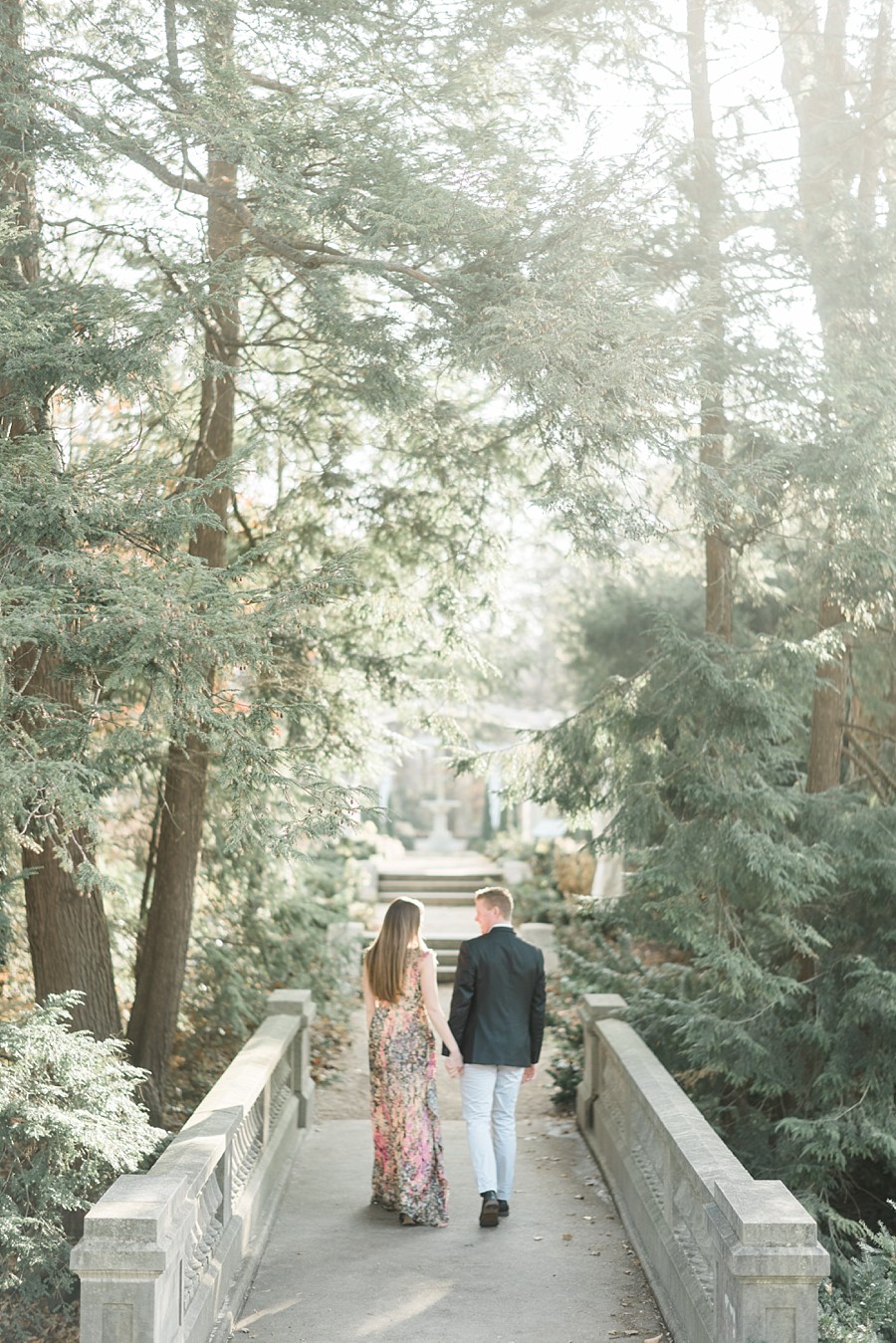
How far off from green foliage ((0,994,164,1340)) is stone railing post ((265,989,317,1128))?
122 inches

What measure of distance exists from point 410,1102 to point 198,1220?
1.89 meters

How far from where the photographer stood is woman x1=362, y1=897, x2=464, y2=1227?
7.11 metres

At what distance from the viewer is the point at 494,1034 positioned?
7.07m

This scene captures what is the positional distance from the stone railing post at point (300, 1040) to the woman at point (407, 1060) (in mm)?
2190

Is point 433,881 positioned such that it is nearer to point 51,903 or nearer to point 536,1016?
point 51,903

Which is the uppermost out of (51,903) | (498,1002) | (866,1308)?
(51,903)

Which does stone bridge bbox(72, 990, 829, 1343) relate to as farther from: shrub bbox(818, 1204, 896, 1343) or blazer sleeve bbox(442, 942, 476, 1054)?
blazer sleeve bbox(442, 942, 476, 1054)

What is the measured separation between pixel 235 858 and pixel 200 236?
5049 millimetres

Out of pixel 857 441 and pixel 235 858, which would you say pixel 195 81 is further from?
pixel 235 858

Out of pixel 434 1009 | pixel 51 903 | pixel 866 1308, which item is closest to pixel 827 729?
pixel 434 1009

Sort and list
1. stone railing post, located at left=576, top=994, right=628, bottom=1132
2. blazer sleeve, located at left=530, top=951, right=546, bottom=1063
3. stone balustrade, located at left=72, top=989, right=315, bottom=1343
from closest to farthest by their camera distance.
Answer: stone balustrade, located at left=72, top=989, right=315, bottom=1343 < blazer sleeve, located at left=530, top=951, right=546, bottom=1063 < stone railing post, located at left=576, top=994, right=628, bottom=1132

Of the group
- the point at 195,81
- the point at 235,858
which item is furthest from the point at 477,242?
the point at 235,858

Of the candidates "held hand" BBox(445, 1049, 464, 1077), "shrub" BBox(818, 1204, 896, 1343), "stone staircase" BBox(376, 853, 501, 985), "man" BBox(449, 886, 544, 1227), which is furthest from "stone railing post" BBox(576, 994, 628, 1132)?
"stone staircase" BBox(376, 853, 501, 985)

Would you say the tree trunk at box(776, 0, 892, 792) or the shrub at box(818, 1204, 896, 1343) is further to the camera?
the tree trunk at box(776, 0, 892, 792)
